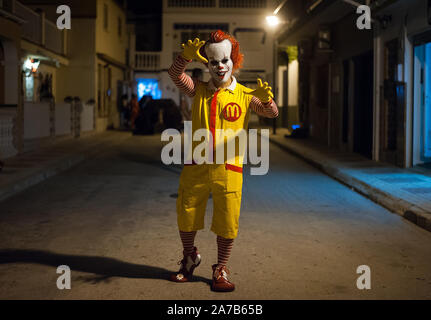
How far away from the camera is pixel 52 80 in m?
28.6

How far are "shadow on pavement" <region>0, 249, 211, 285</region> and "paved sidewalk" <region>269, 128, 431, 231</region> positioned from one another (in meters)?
→ 3.70

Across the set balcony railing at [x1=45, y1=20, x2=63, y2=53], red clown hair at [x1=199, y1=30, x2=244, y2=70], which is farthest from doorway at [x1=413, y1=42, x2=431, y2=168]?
balcony railing at [x1=45, y1=20, x2=63, y2=53]

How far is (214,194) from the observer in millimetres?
4797

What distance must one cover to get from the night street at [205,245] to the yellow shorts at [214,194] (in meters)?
0.49

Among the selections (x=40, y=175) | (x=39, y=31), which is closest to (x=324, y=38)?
(x=40, y=175)

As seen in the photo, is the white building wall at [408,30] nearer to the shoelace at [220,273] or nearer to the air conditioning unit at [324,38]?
the air conditioning unit at [324,38]

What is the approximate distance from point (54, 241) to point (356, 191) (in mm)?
5850

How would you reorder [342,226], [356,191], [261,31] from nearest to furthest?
[342,226], [356,191], [261,31]

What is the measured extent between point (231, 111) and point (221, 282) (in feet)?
4.41

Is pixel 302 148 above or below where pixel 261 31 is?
below

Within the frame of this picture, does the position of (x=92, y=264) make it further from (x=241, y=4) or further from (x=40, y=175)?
(x=241, y=4)
